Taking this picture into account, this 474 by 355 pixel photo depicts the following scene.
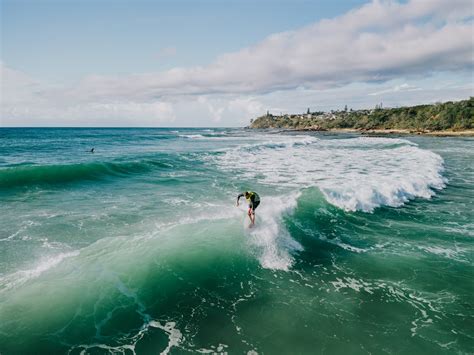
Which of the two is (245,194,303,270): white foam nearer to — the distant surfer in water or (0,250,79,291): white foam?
the distant surfer in water

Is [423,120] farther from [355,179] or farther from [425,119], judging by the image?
[355,179]

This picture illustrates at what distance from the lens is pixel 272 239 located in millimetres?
11938

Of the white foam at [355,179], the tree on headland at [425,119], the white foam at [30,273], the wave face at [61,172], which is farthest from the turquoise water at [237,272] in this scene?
the tree on headland at [425,119]

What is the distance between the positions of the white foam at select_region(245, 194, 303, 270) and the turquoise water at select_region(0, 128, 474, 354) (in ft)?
0.22

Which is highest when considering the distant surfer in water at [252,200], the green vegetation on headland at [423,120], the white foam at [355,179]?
the green vegetation on headland at [423,120]

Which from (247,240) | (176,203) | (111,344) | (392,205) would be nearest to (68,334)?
(111,344)

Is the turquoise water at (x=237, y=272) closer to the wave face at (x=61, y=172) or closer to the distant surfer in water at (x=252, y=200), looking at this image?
the distant surfer in water at (x=252, y=200)

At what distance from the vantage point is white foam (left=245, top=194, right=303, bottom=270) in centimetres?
1062

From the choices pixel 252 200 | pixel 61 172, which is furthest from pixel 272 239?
pixel 61 172

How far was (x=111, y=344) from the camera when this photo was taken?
6.71 meters

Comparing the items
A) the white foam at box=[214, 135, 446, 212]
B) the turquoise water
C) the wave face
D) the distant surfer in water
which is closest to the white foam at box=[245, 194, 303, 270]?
the turquoise water

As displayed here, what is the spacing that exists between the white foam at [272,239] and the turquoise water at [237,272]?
66 millimetres

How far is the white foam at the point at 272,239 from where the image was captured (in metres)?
10.6

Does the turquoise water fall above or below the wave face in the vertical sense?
below
